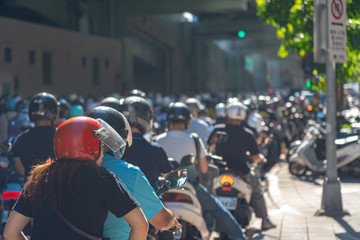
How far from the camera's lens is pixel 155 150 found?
5.38m

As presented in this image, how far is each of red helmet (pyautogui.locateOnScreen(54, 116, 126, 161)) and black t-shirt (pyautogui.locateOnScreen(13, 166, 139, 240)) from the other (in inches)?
3.4

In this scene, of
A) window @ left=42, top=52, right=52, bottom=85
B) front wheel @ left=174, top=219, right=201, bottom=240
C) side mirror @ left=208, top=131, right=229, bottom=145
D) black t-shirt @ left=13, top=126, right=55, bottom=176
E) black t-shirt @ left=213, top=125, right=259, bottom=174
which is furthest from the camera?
window @ left=42, top=52, right=52, bottom=85

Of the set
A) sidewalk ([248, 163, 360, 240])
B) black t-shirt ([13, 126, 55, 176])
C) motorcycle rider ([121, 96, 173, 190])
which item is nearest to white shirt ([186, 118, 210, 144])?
sidewalk ([248, 163, 360, 240])

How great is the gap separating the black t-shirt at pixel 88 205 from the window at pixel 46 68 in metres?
32.6

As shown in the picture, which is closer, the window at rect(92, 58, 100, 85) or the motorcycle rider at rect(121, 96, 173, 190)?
the motorcycle rider at rect(121, 96, 173, 190)

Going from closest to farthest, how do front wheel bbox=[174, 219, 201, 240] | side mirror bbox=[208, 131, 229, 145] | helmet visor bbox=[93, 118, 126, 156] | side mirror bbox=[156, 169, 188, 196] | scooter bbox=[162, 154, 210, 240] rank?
helmet visor bbox=[93, 118, 126, 156], side mirror bbox=[156, 169, 188, 196], scooter bbox=[162, 154, 210, 240], front wheel bbox=[174, 219, 201, 240], side mirror bbox=[208, 131, 229, 145]

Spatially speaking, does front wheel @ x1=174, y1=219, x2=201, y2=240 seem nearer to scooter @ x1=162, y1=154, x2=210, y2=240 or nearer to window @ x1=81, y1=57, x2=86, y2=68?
scooter @ x1=162, y1=154, x2=210, y2=240

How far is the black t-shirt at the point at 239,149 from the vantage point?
8.59m

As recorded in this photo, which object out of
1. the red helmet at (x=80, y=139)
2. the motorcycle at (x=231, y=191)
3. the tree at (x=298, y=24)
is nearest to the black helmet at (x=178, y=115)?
the motorcycle at (x=231, y=191)

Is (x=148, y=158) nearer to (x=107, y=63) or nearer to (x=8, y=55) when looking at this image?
(x=8, y=55)

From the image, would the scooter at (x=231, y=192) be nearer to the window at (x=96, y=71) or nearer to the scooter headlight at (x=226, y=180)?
the scooter headlight at (x=226, y=180)

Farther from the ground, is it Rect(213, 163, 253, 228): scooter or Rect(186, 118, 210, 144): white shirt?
Rect(186, 118, 210, 144): white shirt

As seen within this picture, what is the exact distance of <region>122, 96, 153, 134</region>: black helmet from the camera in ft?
18.8

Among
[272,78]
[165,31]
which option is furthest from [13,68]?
[272,78]
